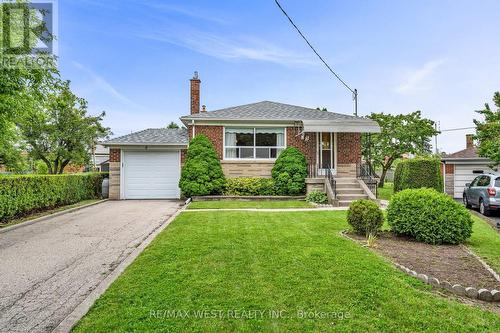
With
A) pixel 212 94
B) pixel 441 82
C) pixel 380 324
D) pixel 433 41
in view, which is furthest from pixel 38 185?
pixel 441 82

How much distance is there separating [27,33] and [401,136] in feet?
89.0

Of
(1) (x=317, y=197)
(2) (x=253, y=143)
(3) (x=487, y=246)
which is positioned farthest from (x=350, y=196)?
(3) (x=487, y=246)

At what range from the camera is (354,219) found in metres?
7.27

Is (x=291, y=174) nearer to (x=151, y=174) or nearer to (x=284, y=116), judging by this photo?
(x=284, y=116)

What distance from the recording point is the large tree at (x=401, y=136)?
2672 cm

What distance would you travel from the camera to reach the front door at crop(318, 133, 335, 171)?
16.9 meters

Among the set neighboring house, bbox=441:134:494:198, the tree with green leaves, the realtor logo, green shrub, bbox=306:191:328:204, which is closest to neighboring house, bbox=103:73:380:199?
green shrub, bbox=306:191:328:204

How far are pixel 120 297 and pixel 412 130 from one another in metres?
28.4

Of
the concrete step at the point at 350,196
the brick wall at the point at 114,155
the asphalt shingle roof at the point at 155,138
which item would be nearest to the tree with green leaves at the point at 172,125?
the asphalt shingle roof at the point at 155,138

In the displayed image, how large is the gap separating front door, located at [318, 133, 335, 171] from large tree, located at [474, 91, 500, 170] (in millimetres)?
6847

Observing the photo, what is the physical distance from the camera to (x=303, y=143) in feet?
55.3

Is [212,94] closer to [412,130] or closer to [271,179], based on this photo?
Answer: [271,179]

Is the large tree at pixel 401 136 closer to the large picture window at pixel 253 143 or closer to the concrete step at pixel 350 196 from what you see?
the large picture window at pixel 253 143

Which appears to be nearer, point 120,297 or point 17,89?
point 120,297
